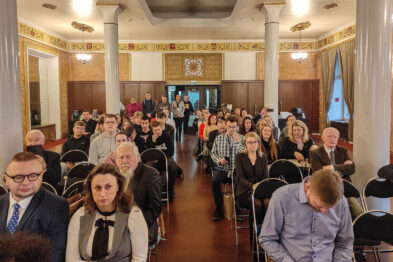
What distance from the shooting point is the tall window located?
13.9 m

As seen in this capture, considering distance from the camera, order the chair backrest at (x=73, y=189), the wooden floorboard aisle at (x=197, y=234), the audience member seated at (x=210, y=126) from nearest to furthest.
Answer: the chair backrest at (x=73, y=189)
the wooden floorboard aisle at (x=197, y=234)
the audience member seated at (x=210, y=126)

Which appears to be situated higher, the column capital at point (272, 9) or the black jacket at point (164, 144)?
the column capital at point (272, 9)

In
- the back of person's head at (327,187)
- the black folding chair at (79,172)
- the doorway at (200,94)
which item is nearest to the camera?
the back of person's head at (327,187)

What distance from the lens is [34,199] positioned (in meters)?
2.08

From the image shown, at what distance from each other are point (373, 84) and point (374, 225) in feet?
6.96

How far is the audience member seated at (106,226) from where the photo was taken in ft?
6.88

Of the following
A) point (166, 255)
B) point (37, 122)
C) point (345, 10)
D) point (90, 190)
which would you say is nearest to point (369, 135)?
point (166, 255)

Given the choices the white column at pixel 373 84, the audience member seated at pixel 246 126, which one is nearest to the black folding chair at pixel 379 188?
the white column at pixel 373 84

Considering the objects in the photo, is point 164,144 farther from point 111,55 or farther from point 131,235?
point 111,55

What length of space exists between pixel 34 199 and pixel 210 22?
11275 mm

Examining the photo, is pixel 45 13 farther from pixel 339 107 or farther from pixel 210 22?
pixel 339 107

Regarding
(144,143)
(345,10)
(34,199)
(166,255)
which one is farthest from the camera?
(345,10)

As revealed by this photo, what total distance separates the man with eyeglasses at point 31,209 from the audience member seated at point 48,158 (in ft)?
6.27

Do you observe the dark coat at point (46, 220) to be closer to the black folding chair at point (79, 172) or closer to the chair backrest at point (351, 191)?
the black folding chair at point (79, 172)
